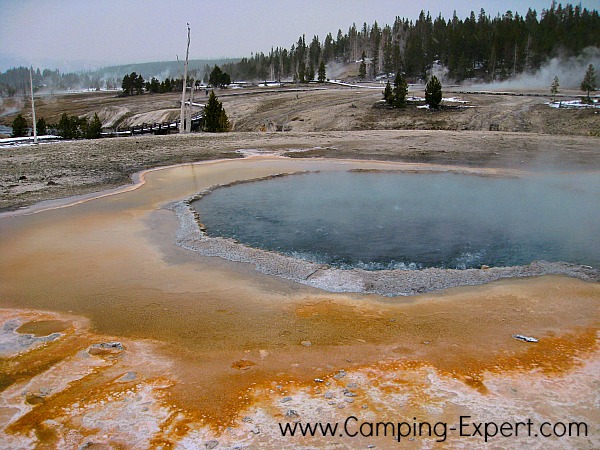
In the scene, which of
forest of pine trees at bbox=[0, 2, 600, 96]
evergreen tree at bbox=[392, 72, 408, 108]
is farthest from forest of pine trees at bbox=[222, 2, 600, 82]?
evergreen tree at bbox=[392, 72, 408, 108]

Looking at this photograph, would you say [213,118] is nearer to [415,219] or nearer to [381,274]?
[415,219]

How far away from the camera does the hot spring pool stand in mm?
7738

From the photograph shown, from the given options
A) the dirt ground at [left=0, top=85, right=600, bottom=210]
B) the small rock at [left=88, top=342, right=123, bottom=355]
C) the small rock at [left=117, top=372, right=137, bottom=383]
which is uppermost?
the dirt ground at [left=0, top=85, right=600, bottom=210]

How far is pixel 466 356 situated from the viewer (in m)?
4.73

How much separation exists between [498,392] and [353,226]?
5318 mm

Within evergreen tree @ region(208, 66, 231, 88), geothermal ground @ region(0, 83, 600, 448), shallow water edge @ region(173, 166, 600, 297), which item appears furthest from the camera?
evergreen tree @ region(208, 66, 231, 88)

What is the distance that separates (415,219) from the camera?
9.63 metres

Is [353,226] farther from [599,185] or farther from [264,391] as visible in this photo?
[599,185]

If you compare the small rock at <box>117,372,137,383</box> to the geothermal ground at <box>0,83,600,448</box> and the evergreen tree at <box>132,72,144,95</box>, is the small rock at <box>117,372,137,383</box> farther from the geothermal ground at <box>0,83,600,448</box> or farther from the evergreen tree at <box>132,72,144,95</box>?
the evergreen tree at <box>132,72,144,95</box>

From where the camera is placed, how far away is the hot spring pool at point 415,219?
774cm

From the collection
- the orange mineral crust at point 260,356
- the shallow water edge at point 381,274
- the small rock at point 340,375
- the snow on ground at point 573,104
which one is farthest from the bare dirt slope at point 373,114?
the small rock at point 340,375

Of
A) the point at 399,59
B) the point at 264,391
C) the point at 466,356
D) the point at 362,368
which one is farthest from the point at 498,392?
the point at 399,59

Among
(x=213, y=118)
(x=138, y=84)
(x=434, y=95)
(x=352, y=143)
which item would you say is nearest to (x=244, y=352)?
(x=352, y=143)

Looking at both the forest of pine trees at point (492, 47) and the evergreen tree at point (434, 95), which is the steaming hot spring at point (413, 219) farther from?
the forest of pine trees at point (492, 47)
